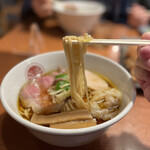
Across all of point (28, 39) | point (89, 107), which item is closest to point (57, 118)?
point (89, 107)

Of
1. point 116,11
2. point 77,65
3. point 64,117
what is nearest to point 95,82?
point 77,65

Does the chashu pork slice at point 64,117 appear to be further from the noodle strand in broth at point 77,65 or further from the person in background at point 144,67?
the person in background at point 144,67

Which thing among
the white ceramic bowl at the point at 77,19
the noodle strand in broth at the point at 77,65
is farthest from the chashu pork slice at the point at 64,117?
the white ceramic bowl at the point at 77,19

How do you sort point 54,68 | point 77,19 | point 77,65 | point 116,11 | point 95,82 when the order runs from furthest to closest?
1. point 116,11
2. point 77,19
3. point 54,68
4. point 95,82
5. point 77,65

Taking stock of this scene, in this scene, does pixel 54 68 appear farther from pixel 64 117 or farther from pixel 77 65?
pixel 64 117

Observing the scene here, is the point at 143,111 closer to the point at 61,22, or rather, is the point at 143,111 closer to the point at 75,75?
the point at 75,75
